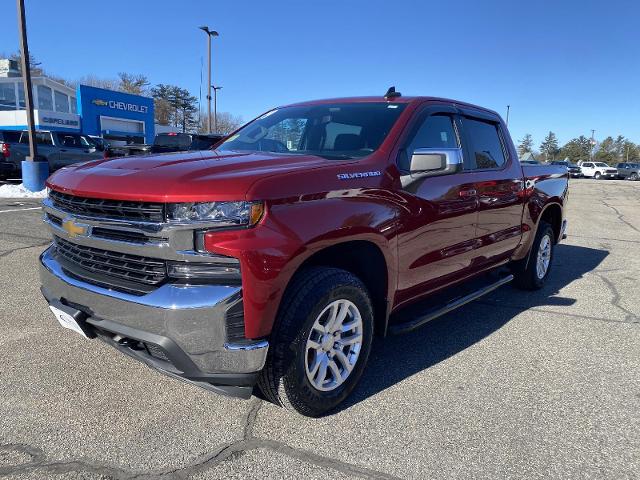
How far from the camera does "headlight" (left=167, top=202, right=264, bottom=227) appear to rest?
2420mm

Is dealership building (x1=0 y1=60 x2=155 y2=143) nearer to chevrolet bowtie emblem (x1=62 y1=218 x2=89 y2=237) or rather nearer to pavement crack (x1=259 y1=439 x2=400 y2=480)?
chevrolet bowtie emblem (x1=62 y1=218 x2=89 y2=237)

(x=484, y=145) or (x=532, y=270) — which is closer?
(x=484, y=145)

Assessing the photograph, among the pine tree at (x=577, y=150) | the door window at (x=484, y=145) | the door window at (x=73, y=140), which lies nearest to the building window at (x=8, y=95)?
the door window at (x=73, y=140)

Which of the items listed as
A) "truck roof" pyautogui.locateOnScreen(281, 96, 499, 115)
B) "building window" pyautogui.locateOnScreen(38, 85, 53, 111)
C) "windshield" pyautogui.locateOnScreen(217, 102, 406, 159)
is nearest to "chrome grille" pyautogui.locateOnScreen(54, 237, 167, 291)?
"windshield" pyautogui.locateOnScreen(217, 102, 406, 159)

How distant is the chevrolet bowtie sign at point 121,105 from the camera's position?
116 ft

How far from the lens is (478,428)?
2904 millimetres

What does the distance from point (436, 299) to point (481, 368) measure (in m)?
1.00

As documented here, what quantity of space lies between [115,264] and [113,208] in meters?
0.30

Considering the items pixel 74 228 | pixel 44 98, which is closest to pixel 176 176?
pixel 74 228

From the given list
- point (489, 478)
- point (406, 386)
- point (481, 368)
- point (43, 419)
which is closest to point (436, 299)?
point (481, 368)

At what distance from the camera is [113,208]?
8.58 ft

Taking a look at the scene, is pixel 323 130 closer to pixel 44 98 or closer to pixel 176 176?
pixel 176 176

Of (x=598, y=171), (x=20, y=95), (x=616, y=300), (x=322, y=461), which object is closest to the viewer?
(x=322, y=461)

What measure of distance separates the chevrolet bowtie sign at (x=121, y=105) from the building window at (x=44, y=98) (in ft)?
21.5
